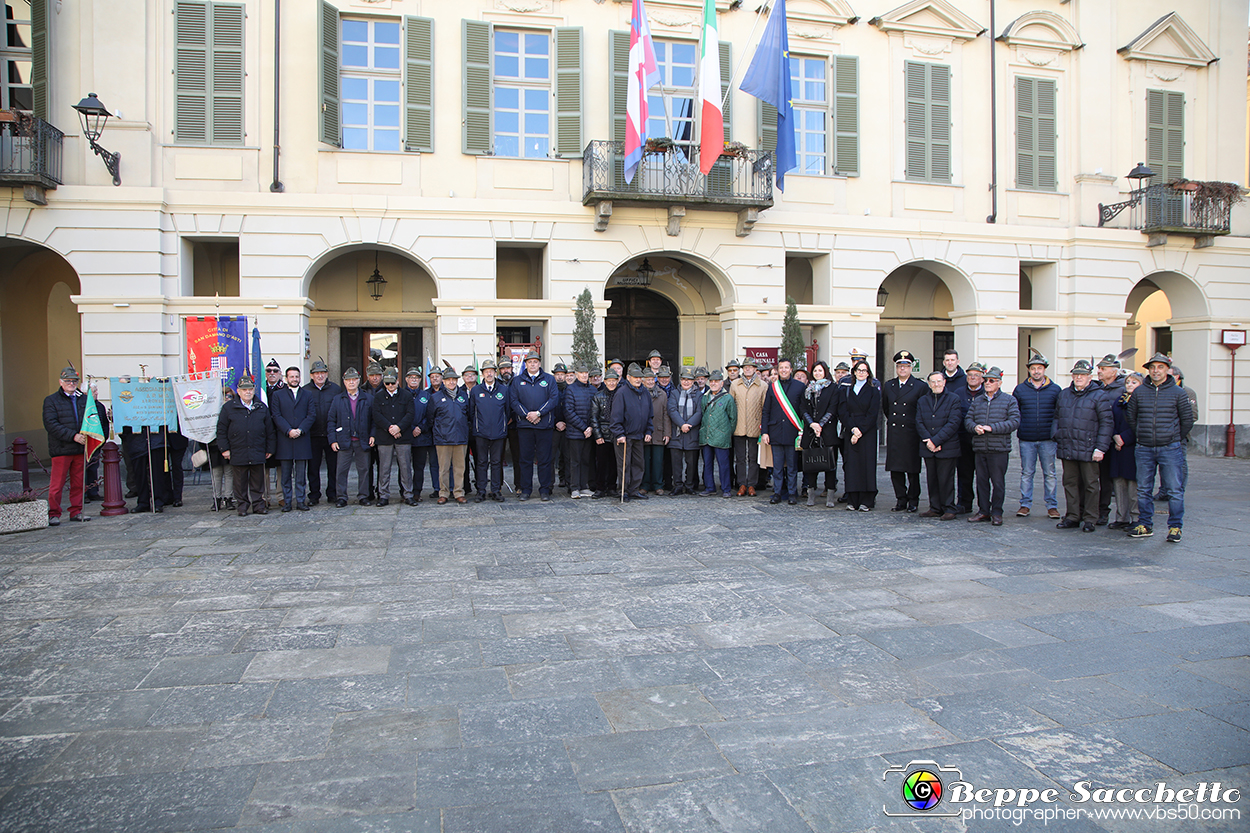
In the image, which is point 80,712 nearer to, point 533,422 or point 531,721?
point 531,721

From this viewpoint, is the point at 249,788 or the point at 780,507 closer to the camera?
the point at 249,788

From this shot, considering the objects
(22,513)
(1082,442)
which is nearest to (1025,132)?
(1082,442)

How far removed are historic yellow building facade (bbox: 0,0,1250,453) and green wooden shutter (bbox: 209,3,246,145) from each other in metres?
0.04

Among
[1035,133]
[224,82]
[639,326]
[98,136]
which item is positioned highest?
[1035,133]

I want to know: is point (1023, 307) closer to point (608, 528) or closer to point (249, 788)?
point (608, 528)

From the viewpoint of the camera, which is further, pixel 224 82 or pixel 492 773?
pixel 224 82

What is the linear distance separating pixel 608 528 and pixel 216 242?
10.9 metres

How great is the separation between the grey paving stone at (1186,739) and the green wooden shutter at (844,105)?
14358 mm

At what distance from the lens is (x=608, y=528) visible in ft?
28.6

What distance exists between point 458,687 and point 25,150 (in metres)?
13.8

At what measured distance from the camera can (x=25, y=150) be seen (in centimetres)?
1296

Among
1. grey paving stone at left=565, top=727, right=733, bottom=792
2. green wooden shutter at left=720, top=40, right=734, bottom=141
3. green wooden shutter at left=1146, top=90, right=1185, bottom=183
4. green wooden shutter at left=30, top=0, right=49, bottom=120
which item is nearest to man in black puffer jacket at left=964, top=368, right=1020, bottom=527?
grey paving stone at left=565, top=727, right=733, bottom=792

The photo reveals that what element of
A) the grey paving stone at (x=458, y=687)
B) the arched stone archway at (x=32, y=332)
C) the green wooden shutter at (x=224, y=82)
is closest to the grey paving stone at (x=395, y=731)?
the grey paving stone at (x=458, y=687)

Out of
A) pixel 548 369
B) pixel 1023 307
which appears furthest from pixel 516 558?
pixel 1023 307
